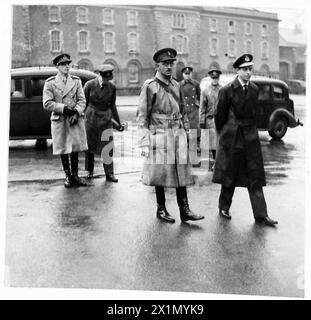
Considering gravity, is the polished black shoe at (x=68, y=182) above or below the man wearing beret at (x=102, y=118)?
below

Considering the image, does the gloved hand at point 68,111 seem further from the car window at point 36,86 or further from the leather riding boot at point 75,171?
the car window at point 36,86

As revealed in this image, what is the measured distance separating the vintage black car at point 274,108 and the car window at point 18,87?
6.17m

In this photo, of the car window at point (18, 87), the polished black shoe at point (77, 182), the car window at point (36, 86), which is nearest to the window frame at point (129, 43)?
the car window at point (36, 86)

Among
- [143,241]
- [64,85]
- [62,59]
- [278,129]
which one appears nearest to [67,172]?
[64,85]

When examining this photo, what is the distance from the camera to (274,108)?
12242 mm

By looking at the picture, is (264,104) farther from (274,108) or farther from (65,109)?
(65,109)

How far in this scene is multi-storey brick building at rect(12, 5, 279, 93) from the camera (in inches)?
1251

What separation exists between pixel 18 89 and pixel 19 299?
299 inches

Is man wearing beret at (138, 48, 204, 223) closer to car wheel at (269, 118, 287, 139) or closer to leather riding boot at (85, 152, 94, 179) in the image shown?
leather riding boot at (85, 152, 94, 179)

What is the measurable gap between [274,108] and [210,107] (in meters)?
4.80

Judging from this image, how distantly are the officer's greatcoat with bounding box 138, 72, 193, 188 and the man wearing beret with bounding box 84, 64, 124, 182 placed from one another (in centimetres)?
224

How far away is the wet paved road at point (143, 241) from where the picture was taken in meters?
3.64

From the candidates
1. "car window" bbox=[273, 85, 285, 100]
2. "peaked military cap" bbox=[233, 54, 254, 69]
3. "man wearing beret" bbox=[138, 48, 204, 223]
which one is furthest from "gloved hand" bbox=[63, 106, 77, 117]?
"car window" bbox=[273, 85, 285, 100]

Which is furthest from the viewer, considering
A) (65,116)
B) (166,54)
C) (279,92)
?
(279,92)
